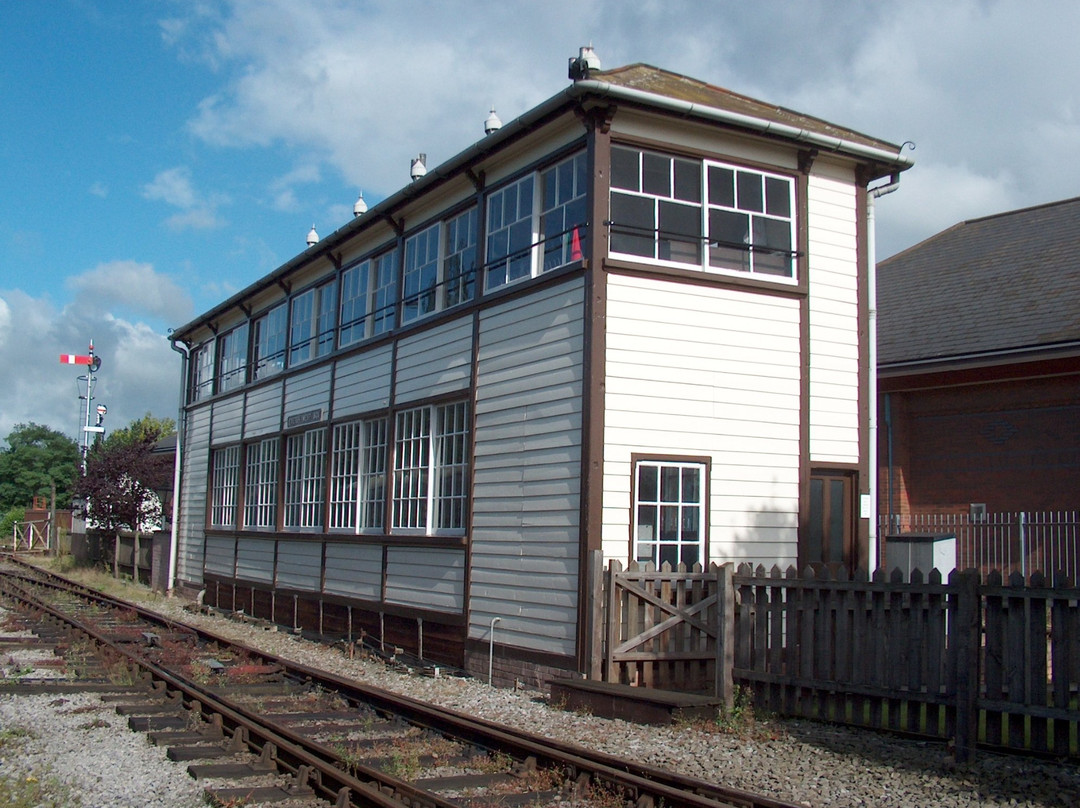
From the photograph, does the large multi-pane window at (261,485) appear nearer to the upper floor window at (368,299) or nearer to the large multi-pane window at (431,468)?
the upper floor window at (368,299)

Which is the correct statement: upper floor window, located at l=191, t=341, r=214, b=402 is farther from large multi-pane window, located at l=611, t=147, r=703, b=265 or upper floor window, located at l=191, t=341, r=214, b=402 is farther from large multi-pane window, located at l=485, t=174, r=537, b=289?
large multi-pane window, located at l=611, t=147, r=703, b=265

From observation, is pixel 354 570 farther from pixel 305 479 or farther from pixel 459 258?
pixel 459 258

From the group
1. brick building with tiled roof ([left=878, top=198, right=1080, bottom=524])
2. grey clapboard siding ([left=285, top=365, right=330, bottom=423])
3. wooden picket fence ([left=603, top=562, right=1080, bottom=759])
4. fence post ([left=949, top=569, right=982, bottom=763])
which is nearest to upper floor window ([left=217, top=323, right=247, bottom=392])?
grey clapboard siding ([left=285, top=365, right=330, bottom=423])

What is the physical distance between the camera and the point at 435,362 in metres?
13.6

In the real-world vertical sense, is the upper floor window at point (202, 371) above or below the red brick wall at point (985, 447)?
above

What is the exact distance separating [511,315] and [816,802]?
6961 millimetres

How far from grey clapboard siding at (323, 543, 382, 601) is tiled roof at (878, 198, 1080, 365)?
9.07 m

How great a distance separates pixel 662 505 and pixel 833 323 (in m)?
3.19

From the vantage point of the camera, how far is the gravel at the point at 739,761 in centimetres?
638

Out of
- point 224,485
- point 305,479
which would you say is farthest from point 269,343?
point 305,479

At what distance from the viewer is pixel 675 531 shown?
35.4 feet

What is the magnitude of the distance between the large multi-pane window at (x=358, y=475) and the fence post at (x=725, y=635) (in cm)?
677

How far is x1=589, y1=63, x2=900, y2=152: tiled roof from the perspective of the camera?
11016 mm

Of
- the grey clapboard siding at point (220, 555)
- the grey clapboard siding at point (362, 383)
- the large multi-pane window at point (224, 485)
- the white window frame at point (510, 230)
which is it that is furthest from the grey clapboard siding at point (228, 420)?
the white window frame at point (510, 230)
